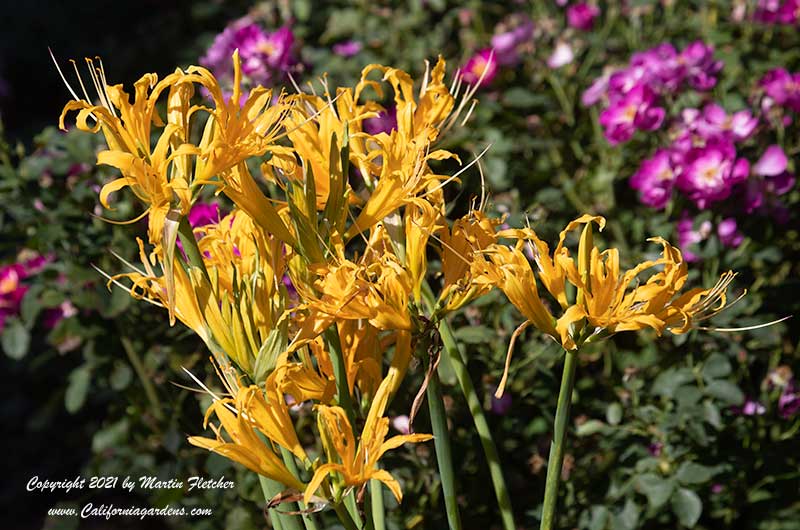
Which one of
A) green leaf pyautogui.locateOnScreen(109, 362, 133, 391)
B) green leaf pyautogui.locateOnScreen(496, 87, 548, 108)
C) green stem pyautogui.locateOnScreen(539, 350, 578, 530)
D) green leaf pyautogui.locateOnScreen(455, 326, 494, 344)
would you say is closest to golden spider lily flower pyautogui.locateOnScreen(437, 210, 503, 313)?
green stem pyautogui.locateOnScreen(539, 350, 578, 530)

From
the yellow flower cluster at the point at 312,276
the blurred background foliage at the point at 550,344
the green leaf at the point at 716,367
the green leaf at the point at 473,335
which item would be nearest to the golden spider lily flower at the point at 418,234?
the yellow flower cluster at the point at 312,276

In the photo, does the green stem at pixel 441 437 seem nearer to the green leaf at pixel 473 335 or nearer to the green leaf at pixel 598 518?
the green leaf at pixel 473 335

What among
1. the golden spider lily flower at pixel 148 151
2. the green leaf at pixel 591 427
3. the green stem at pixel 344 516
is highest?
the golden spider lily flower at pixel 148 151

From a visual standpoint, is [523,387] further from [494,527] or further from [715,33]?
[715,33]

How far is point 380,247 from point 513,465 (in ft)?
3.11

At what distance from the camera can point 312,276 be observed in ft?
3.38

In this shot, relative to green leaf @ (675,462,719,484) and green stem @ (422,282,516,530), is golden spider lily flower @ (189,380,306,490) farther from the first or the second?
green leaf @ (675,462,719,484)

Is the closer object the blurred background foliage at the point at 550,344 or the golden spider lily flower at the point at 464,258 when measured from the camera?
the golden spider lily flower at the point at 464,258

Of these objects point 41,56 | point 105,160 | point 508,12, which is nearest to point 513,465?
point 105,160

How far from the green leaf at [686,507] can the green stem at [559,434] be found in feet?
1.99

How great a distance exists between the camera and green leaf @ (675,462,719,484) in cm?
169

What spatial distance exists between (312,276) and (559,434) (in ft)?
1.05

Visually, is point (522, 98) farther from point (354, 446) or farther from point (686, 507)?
point (354, 446)

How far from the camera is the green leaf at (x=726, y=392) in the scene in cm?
175
